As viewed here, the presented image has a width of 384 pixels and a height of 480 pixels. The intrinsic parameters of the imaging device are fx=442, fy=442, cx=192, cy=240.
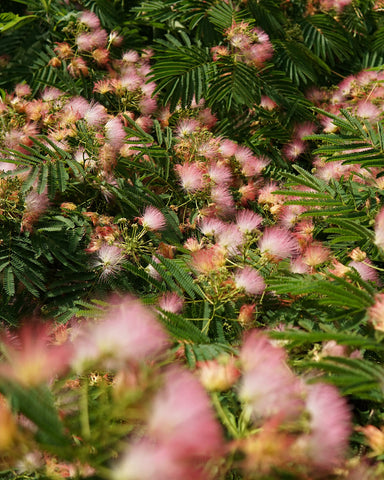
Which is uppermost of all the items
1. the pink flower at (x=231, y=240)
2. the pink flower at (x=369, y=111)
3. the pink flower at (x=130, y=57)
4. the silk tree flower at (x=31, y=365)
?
the silk tree flower at (x=31, y=365)

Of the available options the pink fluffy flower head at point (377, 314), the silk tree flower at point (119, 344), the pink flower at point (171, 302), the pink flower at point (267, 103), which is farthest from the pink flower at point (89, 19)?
the pink fluffy flower head at point (377, 314)

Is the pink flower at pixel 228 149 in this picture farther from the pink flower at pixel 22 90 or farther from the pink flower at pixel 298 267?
the pink flower at pixel 22 90

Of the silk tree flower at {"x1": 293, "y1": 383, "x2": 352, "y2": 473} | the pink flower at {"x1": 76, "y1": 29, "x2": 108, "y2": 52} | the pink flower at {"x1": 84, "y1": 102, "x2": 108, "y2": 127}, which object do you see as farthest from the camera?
the pink flower at {"x1": 76, "y1": 29, "x2": 108, "y2": 52}

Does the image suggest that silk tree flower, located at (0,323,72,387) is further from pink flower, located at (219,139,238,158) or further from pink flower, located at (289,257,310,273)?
pink flower, located at (219,139,238,158)

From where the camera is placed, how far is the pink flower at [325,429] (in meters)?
0.91

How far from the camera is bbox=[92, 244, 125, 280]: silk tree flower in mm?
1967

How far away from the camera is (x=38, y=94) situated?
287 centimetres

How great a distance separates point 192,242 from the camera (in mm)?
1973

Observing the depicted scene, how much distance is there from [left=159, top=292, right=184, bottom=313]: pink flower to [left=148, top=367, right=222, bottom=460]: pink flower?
69cm

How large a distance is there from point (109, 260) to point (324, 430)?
1.26 metres

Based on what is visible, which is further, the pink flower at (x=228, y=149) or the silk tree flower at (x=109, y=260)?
the pink flower at (x=228, y=149)

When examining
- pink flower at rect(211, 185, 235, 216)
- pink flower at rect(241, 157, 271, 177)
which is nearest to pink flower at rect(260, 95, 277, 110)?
pink flower at rect(241, 157, 271, 177)

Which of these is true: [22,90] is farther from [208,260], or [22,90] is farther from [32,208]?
[208,260]

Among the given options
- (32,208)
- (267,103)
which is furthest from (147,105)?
(32,208)
